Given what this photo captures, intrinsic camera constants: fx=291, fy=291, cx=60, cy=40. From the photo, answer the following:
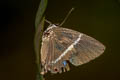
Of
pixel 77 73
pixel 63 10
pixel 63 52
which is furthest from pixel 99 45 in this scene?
pixel 63 10

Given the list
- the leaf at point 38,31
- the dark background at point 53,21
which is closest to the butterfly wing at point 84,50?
the leaf at point 38,31

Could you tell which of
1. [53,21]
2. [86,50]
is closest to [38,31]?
[86,50]

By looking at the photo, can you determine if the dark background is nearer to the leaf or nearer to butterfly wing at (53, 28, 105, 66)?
butterfly wing at (53, 28, 105, 66)

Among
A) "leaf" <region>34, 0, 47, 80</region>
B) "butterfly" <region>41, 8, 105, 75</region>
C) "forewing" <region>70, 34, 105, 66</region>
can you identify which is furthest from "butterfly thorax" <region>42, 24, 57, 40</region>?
"leaf" <region>34, 0, 47, 80</region>

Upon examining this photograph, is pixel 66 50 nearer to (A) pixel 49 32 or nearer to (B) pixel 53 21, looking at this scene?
(A) pixel 49 32

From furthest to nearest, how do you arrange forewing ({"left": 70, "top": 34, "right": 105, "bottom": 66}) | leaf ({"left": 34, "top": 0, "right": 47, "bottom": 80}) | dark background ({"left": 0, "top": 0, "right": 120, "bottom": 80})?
dark background ({"left": 0, "top": 0, "right": 120, "bottom": 80}) → forewing ({"left": 70, "top": 34, "right": 105, "bottom": 66}) → leaf ({"left": 34, "top": 0, "right": 47, "bottom": 80})

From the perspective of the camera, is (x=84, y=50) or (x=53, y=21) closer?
(x=84, y=50)

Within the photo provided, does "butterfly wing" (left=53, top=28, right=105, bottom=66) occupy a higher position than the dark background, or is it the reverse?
"butterfly wing" (left=53, top=28, right=105, bottom=66)
